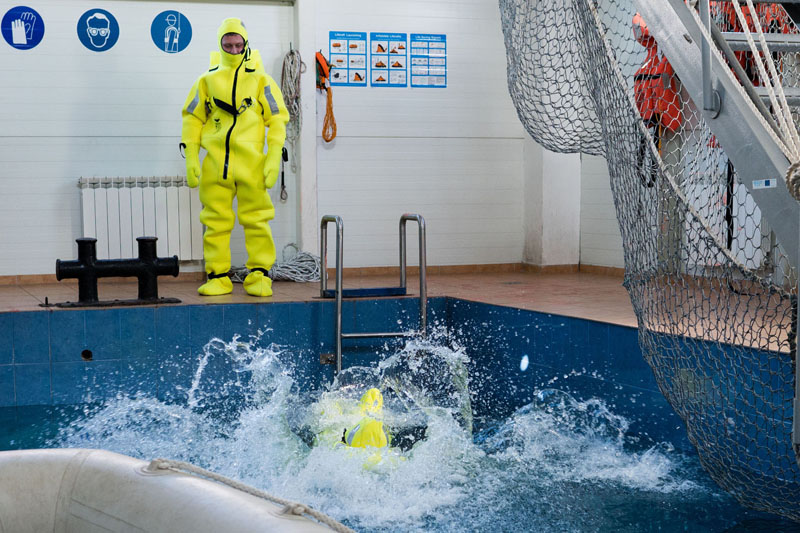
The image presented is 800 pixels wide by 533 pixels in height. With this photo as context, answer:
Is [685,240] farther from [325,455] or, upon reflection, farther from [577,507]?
[325,455]

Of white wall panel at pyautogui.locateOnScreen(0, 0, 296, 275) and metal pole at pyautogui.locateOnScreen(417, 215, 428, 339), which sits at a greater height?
white wall panel at pyautogui.locateOnScreen(0, 0, 296, 275)

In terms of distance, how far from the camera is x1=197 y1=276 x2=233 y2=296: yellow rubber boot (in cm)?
619

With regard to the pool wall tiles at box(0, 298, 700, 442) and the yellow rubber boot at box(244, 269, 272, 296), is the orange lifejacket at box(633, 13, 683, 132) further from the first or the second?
the yellow rubber boot at box(244, 269, 272, 296)

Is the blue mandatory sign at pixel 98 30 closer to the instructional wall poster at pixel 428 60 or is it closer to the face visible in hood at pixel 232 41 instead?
the face visible in hood at pixel 232 41

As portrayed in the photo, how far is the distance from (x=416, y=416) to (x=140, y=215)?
355 centimetres

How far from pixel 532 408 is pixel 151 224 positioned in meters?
3.91

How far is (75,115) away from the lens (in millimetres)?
7395

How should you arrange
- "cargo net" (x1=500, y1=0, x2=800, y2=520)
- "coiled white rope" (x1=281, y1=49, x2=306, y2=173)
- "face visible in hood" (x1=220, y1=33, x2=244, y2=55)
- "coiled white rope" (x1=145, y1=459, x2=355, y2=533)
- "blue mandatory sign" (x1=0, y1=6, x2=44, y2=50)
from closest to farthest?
"coiled white rope" (x1=145, y1=459, x2=355, y2=533), "cargo net" (x1=500, y1=0, x2=800, y2=520), "face visible in hood" (x1=220, y1=33, x2=244, y2=55), "blue mandatory sign" (x1=0, y1=6, x2=44, y2=50), "coiled white rope" (x1=281, y1=49, x2=306, y2=173)

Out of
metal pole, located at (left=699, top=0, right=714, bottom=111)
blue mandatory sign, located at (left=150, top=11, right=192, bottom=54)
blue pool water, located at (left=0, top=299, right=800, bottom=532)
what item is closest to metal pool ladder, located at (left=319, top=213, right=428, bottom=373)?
blue pool water, located at (left=0, top=299, right=800, bottom=532)

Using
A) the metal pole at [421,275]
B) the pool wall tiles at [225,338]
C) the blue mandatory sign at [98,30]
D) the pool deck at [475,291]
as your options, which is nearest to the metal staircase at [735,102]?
the pool deck at [475,291]

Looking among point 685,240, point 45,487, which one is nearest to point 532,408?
point 685,240

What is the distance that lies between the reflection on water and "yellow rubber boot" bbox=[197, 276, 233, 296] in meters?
0.69

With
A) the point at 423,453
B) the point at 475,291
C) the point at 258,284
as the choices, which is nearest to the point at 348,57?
the point at 475,291

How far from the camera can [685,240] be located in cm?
263
